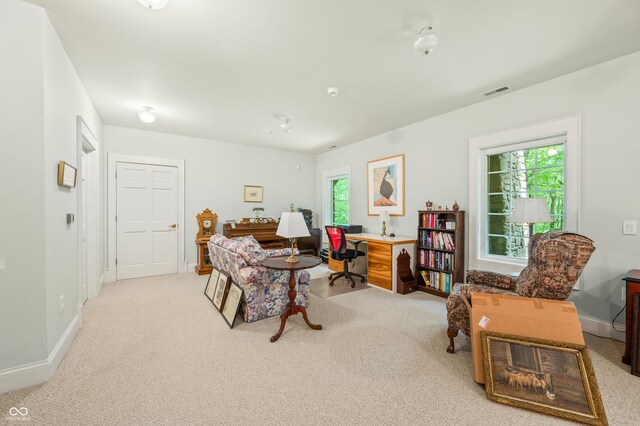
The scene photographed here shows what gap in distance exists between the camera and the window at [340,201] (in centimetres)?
612

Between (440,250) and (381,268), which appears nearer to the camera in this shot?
(440,250)

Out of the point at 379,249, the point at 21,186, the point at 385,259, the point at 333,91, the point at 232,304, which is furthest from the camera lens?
the point at 379,249

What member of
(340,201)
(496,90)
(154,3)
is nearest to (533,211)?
(496,90)

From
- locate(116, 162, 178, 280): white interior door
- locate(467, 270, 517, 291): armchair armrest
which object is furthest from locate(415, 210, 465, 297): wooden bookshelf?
locate(116, 162, 178, 280): white interior door

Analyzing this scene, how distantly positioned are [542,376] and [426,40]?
240 centimetres

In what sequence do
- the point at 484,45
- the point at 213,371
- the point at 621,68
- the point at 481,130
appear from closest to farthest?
the point at 213,371
the point at 484,45
the point at 621,68
the point at 481,130

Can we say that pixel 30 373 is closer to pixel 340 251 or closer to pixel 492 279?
pixel 340 251

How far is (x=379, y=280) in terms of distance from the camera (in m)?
4.23

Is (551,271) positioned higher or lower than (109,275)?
higher

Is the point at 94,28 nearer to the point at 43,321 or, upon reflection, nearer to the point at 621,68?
the point at 43,321

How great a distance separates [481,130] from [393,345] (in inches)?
114

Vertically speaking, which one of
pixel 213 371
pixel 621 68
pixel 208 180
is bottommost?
pixel 213 371

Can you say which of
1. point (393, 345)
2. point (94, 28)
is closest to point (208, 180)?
point (94, 28)

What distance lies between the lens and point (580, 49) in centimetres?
238
